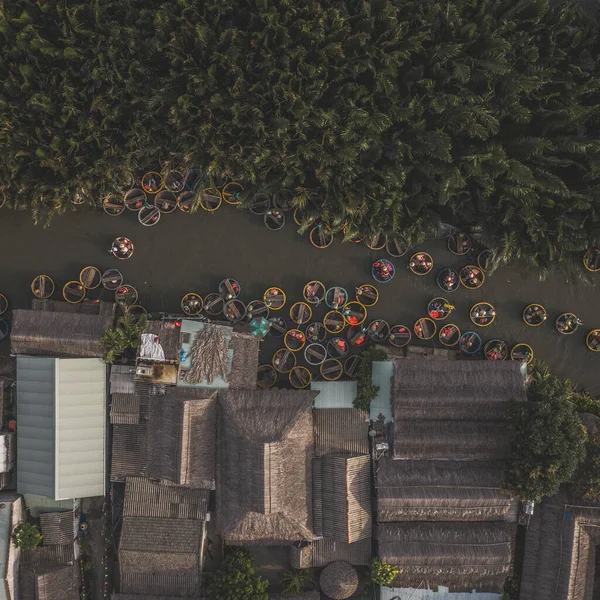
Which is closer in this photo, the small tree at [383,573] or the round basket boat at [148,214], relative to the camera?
the small tree at [383,573]

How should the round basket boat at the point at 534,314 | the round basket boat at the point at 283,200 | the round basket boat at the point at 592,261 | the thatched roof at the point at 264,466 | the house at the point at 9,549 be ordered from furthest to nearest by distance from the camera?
the round basket boat at the point at 534,314 → the round basket boat at the point at 592,261 → the round basket boat at the point at 283,200 → the house at the point at 9,549 → the thatched roof at the point at 264,466

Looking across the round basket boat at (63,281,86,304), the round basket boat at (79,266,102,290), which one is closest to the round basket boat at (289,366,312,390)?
the round basket boat at (79,266,102,290)

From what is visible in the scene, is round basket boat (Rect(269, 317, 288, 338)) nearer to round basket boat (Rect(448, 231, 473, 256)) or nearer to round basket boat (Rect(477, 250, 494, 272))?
round basket boat (Rect(448, 231, 473, 256))

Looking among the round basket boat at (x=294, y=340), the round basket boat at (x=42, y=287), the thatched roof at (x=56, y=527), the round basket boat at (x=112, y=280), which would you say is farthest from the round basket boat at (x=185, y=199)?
the thatched roof at (x=56, y=527)

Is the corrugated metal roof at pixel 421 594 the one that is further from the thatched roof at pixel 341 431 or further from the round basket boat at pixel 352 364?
the round basket boat at pixel 352 364

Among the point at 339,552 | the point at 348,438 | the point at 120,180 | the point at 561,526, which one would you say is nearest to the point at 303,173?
the point at 120,180

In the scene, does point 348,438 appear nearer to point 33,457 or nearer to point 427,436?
point 427,436

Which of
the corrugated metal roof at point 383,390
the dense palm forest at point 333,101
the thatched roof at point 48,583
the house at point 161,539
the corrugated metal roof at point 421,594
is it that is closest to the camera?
the dense palm forest at point 333,101

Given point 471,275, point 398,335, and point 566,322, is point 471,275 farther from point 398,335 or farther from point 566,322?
point 566,322
